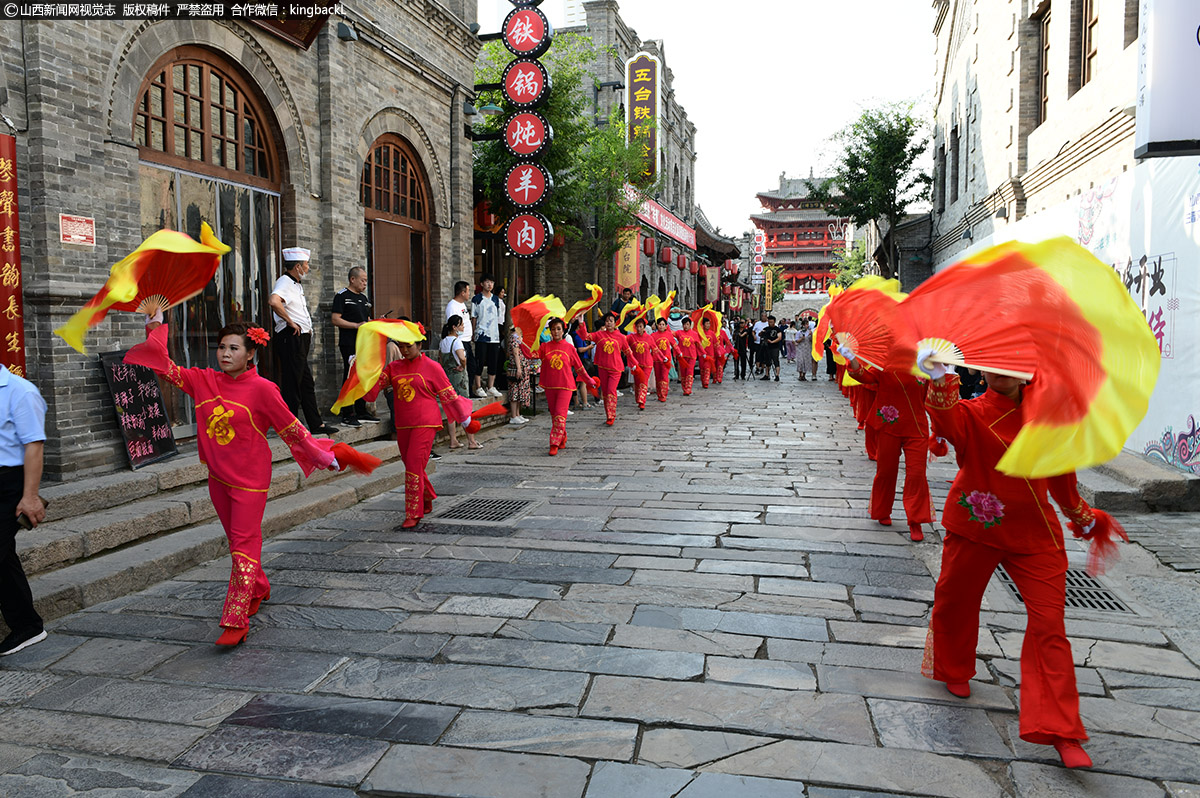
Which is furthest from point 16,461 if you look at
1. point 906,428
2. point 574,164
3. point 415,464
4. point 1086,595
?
point 574,164

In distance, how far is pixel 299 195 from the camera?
32.2ft

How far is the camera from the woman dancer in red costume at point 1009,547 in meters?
3.02

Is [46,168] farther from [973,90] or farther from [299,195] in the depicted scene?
[973,90]

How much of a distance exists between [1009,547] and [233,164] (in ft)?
28.2

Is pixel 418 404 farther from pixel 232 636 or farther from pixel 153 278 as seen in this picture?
pixel 232 636

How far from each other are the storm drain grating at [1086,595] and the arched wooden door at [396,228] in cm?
892

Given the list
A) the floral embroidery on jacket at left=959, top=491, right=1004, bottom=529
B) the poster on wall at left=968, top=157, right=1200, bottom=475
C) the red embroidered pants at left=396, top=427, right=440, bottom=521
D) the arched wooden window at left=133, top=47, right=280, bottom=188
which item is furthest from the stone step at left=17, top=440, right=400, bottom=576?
the poster on wall at left=968, top=157, right=1200, bottom=475

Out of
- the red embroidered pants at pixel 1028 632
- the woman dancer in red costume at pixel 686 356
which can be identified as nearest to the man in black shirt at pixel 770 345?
the woman dancer in red costume at pixel 686 356

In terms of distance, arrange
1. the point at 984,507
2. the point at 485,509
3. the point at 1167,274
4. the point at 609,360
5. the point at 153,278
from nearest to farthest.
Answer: the point at 984,507
the point at 153,278
the point at 485,509
the point at 1167,274
the point at 609,360

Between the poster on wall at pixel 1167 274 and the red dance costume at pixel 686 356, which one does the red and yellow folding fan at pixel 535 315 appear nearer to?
the poster on wall at pixel 1167 274

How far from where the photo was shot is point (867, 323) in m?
4.45

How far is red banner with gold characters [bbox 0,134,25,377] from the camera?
5.88m

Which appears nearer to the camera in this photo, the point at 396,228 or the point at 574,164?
the point at 396,228

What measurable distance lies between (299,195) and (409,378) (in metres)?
4.27
